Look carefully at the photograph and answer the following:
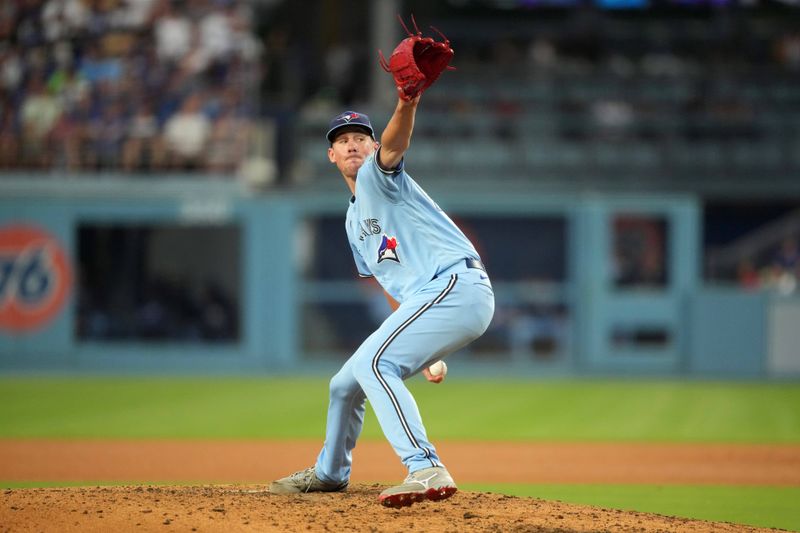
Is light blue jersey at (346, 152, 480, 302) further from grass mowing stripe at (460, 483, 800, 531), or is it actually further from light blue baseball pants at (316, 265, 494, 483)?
grass mowing stripe at (460, 483, 800, 531)

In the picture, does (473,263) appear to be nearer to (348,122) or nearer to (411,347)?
(411,347)

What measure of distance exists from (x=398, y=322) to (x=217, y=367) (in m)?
13.1

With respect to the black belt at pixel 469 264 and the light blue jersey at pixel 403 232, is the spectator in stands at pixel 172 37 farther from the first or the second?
the black belt at pixel 469 264

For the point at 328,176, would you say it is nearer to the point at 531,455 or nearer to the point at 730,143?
the point at 730,143

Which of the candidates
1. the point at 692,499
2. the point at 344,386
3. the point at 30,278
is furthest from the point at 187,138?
the point at 344,386

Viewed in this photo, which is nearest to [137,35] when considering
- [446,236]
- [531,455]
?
[531,455]

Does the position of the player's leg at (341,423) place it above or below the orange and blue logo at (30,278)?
below

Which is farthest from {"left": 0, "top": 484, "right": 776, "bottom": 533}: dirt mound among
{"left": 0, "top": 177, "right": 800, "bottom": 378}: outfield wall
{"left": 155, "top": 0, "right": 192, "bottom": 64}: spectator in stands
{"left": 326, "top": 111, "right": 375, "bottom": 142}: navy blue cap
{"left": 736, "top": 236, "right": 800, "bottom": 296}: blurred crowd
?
{"left": 155, "top": 0, "right": 192, "bottom": 64}: spectator in stands

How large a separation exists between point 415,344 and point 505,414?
743 centimetres

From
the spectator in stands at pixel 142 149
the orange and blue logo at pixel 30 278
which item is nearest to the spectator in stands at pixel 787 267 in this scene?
the spectator in stands at pixel 142 149

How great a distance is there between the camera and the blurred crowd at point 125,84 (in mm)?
18125

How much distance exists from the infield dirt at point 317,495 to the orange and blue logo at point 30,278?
8420 millimetres

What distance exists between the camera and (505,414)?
1232 cm

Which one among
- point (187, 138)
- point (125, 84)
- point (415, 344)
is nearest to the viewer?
point (415, 344)
